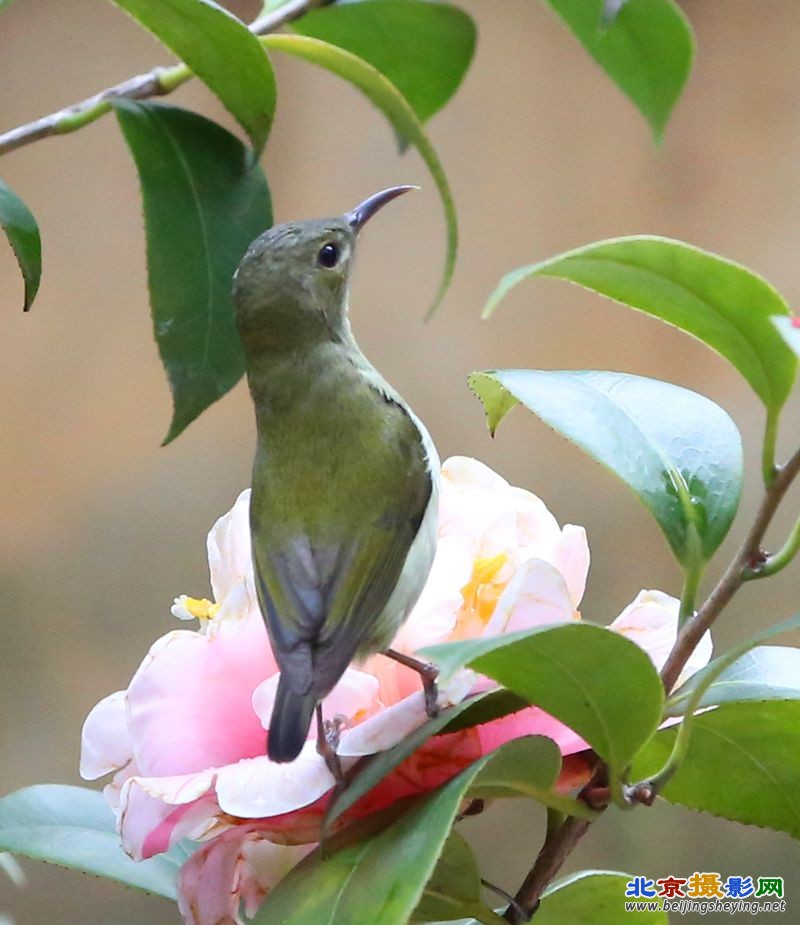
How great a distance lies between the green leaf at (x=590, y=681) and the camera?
365 millimetres

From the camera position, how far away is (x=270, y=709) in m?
0.44

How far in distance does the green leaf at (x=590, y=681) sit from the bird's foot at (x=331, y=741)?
8 cm

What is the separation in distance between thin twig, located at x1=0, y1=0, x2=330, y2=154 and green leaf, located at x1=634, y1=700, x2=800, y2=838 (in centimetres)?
43

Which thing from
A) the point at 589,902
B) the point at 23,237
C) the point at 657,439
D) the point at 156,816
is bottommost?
the point at 589,902

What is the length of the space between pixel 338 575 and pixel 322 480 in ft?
0.24

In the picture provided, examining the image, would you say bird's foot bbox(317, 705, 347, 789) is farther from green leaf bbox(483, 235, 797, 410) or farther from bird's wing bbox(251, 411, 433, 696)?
green leaf bbox(483, 235, 797, 410)

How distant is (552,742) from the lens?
404mm

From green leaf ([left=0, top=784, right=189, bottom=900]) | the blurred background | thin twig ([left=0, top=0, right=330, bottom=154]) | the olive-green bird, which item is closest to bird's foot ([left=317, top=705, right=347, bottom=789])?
the olive-green bird

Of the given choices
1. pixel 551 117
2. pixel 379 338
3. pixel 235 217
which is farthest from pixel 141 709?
pixel 551 117

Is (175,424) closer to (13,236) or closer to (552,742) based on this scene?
(13,236)

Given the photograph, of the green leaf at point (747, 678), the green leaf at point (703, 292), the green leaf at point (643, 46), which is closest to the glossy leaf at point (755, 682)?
the green leaf at point (747, 678)

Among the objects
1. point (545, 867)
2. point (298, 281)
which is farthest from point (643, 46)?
point (545, 867)

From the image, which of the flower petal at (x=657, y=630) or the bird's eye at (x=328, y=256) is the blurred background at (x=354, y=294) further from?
the flower petal at (x=657, y=630)

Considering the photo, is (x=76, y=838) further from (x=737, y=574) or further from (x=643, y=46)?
(x=643, y=46)
